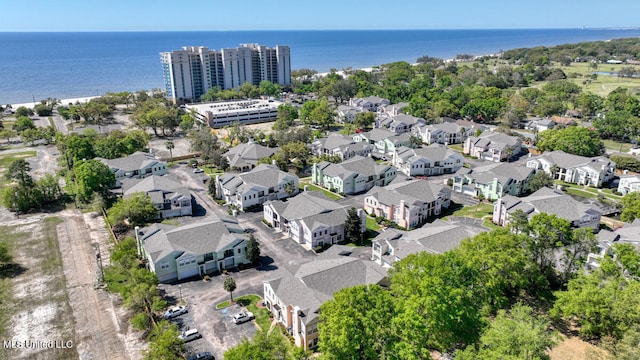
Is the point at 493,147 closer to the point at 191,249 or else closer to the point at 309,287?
the point at 309,287

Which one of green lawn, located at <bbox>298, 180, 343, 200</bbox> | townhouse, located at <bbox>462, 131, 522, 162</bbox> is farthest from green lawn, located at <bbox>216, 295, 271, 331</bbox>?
townhouse, located at <bbox>462, 131, 522, 162</bbox>

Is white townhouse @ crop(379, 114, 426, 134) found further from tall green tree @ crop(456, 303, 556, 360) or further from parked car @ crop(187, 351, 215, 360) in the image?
parked car @ crop(187, 351, 215, 360)

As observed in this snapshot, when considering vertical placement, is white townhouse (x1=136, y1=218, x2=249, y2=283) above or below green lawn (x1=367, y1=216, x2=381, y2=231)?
above

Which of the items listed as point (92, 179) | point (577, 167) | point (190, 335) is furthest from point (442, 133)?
point (190, 335)

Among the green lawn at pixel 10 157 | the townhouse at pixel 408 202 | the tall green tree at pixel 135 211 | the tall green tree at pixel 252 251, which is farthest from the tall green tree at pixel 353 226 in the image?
the green lawn at pixel 10 157

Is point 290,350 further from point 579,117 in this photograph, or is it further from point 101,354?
point 579,117

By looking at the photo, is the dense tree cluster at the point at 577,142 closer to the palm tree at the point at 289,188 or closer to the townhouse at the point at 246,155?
the palm tree at the point at 289,188

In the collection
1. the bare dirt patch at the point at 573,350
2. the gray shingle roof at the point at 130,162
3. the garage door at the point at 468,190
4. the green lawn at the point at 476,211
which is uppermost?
the gray shingle roof at the point at 130,162

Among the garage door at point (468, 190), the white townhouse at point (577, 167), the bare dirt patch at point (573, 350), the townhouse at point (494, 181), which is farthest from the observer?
the white townhouse at point (577, 167)
